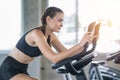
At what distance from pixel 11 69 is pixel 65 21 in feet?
7.87

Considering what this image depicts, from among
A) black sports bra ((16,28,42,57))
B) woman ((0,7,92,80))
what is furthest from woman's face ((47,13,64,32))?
black sports bra ((16,28,42,57))

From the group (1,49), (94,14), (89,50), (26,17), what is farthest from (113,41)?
(89,50)

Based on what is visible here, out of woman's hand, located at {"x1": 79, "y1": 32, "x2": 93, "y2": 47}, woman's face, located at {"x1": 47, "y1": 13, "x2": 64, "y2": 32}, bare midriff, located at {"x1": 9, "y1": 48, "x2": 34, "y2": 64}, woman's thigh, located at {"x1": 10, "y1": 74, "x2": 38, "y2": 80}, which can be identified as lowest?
woman's thigh, located at {"x1": 10, "y1": 74, "x2": 38, "y2": 80}

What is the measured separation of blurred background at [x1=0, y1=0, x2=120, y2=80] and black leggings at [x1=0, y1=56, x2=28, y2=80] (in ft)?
6.98

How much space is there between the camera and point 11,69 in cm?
235

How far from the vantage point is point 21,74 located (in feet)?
7.59

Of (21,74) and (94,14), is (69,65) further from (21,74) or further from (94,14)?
(94,14)

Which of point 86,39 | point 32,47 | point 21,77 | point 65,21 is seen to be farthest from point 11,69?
point 65,21

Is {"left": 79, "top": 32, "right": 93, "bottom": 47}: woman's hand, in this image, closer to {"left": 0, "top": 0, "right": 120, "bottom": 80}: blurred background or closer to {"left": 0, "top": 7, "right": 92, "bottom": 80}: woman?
{"left": 0, "top": 7, "right": 92, "bottom": 80}: woman

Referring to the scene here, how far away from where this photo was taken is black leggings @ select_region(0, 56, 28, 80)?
2334 mm

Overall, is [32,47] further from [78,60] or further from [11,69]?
[78,60]

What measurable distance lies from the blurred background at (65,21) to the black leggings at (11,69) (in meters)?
2.13

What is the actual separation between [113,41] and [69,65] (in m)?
2.59

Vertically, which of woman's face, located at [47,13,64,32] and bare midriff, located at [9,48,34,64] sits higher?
woman's face, located at [47,13,64,32]
